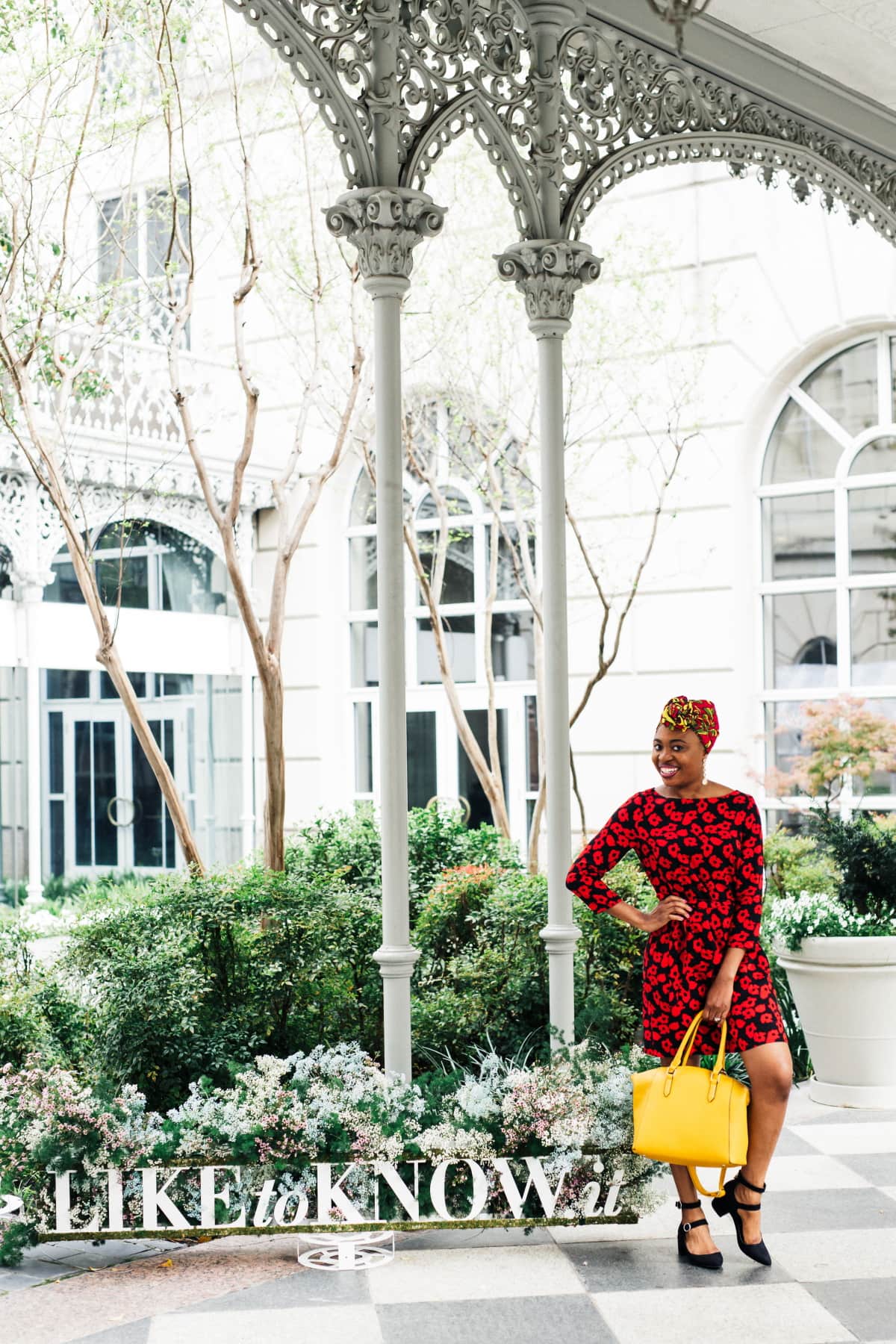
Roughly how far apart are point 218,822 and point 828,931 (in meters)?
8.77

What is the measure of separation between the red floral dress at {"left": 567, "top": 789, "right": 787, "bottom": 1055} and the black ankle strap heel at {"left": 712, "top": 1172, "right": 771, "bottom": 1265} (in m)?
0.40

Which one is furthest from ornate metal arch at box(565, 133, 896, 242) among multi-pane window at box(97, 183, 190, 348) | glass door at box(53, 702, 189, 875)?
glass door at box(53, 702, 189, 875)

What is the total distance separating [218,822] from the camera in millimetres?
14602

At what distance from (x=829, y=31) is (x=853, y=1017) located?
437cm

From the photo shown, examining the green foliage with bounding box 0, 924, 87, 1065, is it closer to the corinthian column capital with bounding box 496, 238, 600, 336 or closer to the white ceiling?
the corinthian column capital with bounding box 496, 238, 600, 336

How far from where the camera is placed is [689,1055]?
170 inches

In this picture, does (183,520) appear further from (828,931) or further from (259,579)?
(828,931)

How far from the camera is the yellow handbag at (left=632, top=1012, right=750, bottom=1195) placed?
409cm

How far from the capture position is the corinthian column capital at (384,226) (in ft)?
16.5

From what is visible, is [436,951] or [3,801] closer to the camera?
[436,951]

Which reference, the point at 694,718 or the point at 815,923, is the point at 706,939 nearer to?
→ the point at 694,718

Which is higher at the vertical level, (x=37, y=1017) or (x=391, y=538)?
(x=391, y=538)

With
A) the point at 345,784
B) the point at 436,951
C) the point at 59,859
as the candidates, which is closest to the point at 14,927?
the point at 436,951

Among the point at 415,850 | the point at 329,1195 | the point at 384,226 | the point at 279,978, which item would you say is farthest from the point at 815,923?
the point at 384,226
